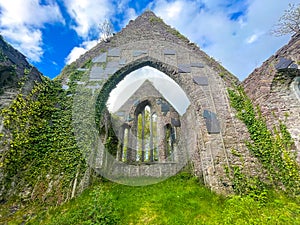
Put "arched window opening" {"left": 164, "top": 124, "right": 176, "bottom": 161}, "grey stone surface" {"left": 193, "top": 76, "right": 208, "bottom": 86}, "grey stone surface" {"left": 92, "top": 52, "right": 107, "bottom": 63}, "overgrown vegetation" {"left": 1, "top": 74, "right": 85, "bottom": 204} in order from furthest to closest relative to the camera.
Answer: "arched window opening" {"left": 164, "top": 124, "right": 176, "bottom": 161} < "grey stone surface" {"left": 92, "top": 52, "right": 107, "bottom": 63} < "grey stone surface" {"left": 193, "top": 76, "right": 208, "bottom": 86} < "overgrown vegetation" {"left": 1, "top": 74, "right": 85, "bottom": 204}

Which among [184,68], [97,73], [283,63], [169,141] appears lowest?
[169,141]

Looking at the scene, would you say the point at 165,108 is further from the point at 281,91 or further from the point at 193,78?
the point at 281,91

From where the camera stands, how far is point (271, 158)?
5035mm

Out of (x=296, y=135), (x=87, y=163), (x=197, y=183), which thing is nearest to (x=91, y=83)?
(x=87, y=163)

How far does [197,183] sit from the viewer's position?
6289 millimetres

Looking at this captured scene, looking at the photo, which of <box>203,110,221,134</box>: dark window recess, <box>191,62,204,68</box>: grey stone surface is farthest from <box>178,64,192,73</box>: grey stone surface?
<box>203,110,221,134</box>: dark window recess

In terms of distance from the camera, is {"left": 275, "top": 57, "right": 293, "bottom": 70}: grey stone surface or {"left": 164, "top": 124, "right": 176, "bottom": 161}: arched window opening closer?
{"left": 275, "top": 57, "right": 293, "bottom": 70}: grey stone surface

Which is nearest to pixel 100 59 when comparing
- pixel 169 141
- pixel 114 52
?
pixel 114 52

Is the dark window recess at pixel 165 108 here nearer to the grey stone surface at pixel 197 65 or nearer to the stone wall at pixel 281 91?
the grey stone surface at pixel 197 65

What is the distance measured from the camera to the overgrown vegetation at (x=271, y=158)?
15.2 ft

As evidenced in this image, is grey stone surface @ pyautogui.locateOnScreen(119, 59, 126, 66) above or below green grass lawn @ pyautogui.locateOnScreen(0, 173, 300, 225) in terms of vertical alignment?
above

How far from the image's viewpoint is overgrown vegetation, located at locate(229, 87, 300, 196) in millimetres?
4645

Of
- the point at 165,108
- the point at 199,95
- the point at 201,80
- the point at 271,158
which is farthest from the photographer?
the point at 165,108

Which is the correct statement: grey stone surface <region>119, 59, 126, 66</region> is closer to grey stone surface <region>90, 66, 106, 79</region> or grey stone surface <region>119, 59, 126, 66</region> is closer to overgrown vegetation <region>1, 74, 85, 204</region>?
grey stone surface <region>90, 66, 106, 79</region>
